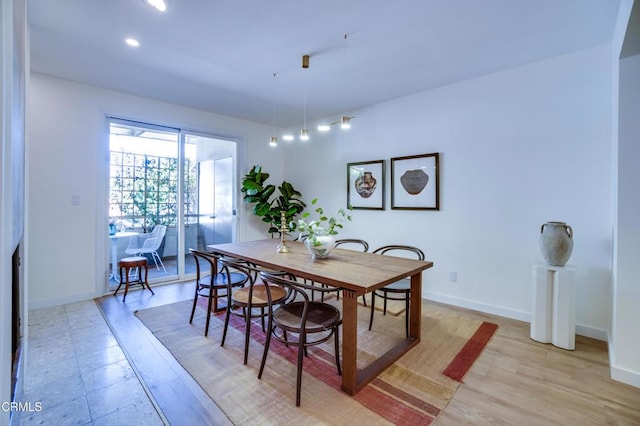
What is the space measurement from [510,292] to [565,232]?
2.98 ft

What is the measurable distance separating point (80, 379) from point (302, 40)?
125 inches

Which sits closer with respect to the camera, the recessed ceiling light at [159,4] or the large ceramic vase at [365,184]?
the recessed ceiling light at [159,4]

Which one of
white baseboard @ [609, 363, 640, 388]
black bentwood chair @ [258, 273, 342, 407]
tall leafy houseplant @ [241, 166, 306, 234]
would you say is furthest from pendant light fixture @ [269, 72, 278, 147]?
white baseboard @ [609, 363, 640, 388]

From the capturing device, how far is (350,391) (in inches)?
74.2

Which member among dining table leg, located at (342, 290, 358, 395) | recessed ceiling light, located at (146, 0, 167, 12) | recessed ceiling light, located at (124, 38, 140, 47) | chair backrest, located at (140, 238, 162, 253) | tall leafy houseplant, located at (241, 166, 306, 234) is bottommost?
dining table leg, located at (342, 290, 358, 395)

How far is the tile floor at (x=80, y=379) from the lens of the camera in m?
1.71

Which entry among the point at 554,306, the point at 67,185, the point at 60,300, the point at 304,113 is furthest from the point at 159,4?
the point at 554,306

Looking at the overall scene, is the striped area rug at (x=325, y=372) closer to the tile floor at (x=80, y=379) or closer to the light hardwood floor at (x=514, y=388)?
the light hardwood floor at (x=514, y=388)

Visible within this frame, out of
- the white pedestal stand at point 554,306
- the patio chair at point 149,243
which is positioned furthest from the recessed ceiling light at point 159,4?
the white pedestal stand at point 554,306

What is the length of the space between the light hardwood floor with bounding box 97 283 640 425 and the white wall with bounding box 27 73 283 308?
1.47 metres

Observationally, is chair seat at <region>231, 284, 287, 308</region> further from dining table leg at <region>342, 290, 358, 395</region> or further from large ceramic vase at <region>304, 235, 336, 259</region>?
dining table leg at <region>342, 290, 358, 395</region>

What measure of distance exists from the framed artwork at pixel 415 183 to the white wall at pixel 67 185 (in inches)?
144

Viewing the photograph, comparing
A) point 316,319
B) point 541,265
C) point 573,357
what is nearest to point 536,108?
A: point 541,265

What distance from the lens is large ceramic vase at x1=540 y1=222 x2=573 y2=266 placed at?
8.29ft
